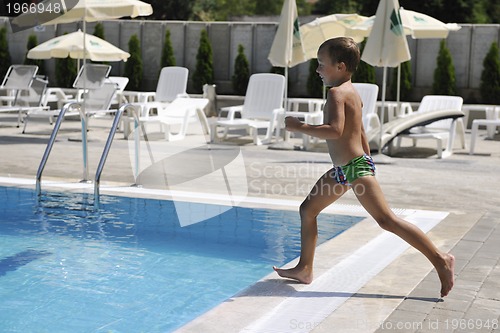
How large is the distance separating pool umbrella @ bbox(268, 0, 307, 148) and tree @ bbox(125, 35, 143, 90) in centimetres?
885

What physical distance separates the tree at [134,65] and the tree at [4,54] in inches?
140

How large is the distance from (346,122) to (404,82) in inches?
590

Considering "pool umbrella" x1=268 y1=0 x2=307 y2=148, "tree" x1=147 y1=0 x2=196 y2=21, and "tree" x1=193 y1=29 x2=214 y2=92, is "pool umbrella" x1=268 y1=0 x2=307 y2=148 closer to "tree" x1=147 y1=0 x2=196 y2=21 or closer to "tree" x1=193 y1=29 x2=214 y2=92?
"tree" x1=193 y1=29 x2=214 y2=92

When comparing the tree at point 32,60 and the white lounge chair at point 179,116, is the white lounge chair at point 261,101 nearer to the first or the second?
the white lounge chair at point 179,116

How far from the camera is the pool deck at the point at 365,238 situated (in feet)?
13.6

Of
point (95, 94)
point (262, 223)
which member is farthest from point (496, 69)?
point (262, 223)

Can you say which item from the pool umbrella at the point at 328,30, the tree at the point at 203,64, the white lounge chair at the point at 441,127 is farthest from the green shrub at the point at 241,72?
the white lounge chair at the point at 441,127

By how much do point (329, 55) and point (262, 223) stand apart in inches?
117

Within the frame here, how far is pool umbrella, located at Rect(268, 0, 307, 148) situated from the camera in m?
13.0

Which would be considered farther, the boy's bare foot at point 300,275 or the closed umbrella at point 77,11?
the closed umbrella at point 77,11

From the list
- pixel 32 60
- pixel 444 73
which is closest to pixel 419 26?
pixel 444 73

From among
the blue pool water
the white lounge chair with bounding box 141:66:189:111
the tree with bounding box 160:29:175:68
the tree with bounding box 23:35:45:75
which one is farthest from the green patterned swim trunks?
the tree with bounding box 23:35:45:75

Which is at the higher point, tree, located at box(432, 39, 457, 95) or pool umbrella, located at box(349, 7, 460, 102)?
pool umbrella, located at box(349, 7, 460, 102)

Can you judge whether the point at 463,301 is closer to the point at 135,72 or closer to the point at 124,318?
the point at 124,318
